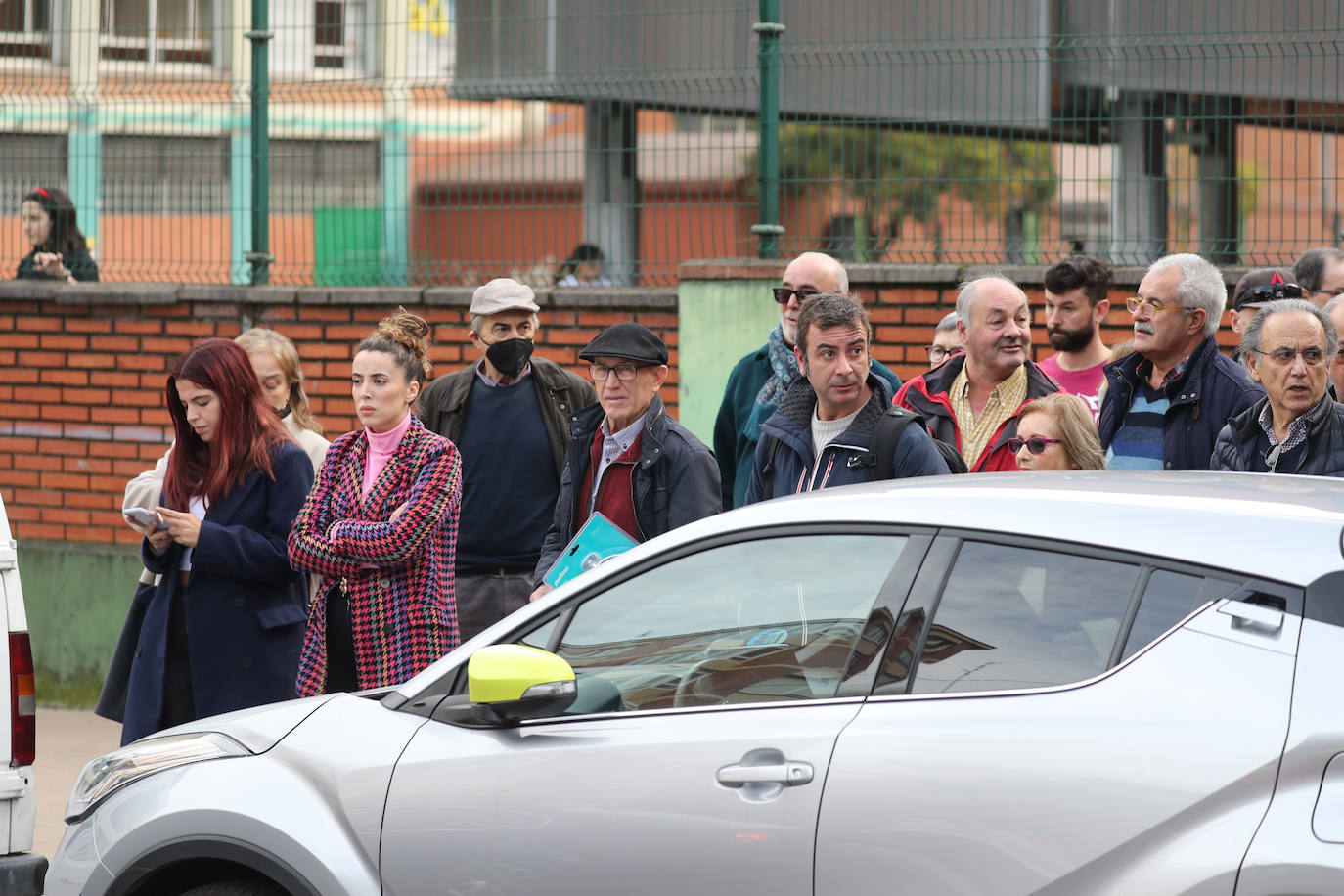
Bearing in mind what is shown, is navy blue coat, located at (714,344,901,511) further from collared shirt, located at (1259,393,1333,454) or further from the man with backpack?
collared shirt, located at (1259,393,1333,454)

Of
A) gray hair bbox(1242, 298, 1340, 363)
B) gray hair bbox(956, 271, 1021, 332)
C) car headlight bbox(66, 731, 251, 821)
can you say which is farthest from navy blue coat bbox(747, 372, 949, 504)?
car headlight bbox(66, 731, 251, 821)

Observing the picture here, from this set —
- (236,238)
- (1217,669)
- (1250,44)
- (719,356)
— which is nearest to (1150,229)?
(1250,44)

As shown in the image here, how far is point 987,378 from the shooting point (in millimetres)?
5703

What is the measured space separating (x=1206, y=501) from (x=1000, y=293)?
2.73m

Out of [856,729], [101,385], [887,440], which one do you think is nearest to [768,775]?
[856,729]

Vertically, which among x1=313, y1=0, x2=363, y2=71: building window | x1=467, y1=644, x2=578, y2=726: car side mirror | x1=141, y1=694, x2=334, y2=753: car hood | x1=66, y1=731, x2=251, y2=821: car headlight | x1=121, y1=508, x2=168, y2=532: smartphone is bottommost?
x1=66, y1=731, x2=251, y2=821: car headlight

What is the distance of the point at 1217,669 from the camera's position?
273cm

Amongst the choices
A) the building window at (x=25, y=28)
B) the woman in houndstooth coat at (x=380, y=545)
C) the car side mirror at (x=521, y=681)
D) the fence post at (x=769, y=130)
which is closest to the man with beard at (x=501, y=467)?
the woman in houndstooth coat at (x=380, y=545)

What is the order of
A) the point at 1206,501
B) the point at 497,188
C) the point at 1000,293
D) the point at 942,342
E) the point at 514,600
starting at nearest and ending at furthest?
the point at 1206,501, the point at 1000,293, the point at 514,600, the point at 942,342, the point at 497,188

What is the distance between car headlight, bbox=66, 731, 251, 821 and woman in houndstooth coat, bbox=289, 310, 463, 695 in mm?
1203

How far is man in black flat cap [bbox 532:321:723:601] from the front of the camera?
518 centimetres

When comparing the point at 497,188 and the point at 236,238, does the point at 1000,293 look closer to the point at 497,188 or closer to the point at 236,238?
the point at 497,188

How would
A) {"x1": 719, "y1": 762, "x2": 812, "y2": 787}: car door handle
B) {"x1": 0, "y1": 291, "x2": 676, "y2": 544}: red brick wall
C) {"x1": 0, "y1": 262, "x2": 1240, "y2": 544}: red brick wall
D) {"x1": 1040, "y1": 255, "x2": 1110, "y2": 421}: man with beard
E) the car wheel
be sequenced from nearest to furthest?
{"x1": 719, "y1": 762, "x2": 812, "y2": 787}: car door handle < the car wheel < {"x1": 1040, "y1": 255, "x2": 1110, "y2": 421}: man with beard < {"x1": 0, "y1": 262, "x2": 1240, "y2": 544}: red brick wall < {"x1": 0, "y1": 291, "x2": 676, "y2": 544}: red brick wall

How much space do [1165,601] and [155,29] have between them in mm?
8008
